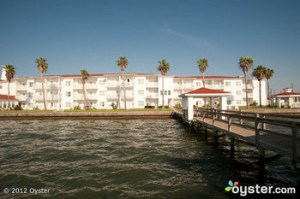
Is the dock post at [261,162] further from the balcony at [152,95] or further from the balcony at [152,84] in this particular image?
the balcony at [152,84]

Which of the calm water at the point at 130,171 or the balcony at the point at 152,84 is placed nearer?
the calm water at the point at 130,171

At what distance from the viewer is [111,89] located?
64875 mm

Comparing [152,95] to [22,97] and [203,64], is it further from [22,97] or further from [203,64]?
[22,97]

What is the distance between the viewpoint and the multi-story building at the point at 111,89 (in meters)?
64.3

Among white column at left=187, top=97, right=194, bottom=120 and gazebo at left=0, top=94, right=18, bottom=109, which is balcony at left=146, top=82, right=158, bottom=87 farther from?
gazebo at left=0, top=94, right=18, bottom=109

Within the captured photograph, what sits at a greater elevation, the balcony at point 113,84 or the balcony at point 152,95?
the balcony at point 113,84

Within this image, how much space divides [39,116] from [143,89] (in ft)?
101

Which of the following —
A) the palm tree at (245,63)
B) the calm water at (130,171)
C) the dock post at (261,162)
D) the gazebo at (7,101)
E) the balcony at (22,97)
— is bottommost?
the calm water at (130,171)

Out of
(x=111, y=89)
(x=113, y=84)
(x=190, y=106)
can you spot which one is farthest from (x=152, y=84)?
(x=190, y=106)

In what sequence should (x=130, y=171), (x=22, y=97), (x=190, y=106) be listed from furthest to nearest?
(x=22, y=97)
(x=190, y=106)
(x=130, y=171)

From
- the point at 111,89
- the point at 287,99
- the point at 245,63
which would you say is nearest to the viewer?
the point at 245,63

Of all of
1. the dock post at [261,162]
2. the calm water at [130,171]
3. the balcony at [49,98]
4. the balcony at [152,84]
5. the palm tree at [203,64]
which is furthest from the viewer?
the balcony at [49,98]

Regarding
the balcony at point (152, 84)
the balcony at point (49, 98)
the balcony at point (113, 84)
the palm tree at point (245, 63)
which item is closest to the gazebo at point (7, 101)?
the balcony at point (49, 98)

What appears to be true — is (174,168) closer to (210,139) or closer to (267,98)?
(210,139)
